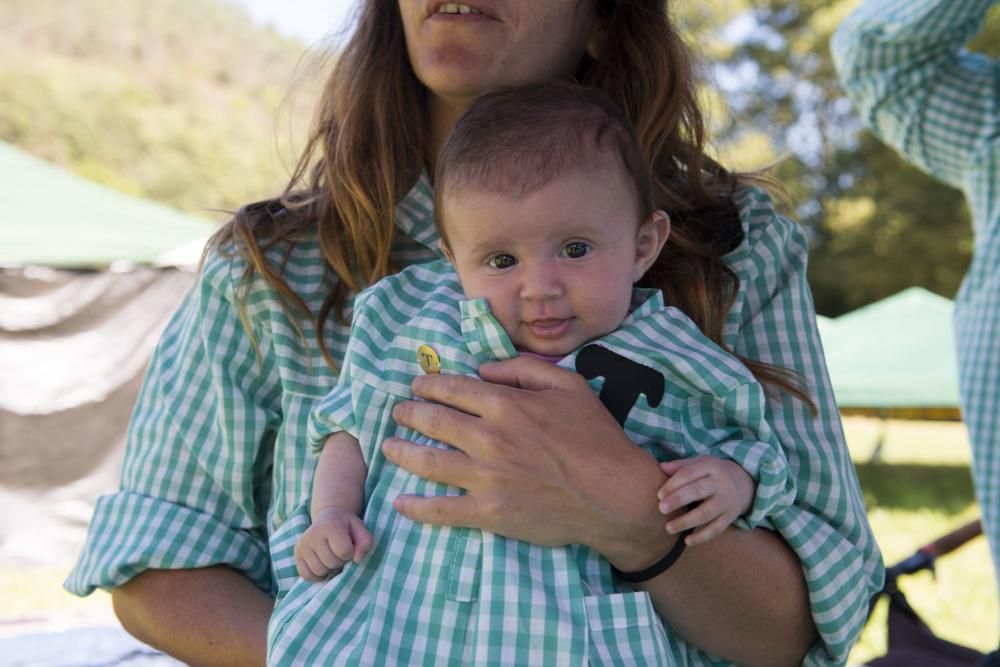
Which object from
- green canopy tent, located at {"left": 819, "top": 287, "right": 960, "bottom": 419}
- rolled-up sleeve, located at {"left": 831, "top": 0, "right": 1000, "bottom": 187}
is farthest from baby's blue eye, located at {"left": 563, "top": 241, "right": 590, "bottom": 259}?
green canopy tent, located at {"left": 819, "top": 287, "right": 960, "bottom": 419}

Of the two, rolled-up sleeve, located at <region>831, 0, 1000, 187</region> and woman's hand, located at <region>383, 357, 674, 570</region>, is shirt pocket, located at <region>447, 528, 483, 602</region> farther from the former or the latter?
rolled-up sleeve, located at <region>831, 0, 1000, 187</region>

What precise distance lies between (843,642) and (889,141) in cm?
295

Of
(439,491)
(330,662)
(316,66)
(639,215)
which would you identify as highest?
(316,66)

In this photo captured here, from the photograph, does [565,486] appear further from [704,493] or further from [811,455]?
[811,455]

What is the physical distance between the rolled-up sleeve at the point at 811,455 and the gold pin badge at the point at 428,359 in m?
0.53

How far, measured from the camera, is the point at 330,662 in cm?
141

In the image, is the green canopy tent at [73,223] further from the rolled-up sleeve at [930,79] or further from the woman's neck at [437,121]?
the woman's neck at [437,121]

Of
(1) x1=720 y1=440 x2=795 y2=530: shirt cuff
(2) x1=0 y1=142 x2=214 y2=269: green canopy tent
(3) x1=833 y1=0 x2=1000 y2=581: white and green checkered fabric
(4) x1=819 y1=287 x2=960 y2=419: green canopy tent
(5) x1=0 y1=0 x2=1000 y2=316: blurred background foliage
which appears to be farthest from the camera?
(5) x1=0 y1=0 x2=1000 y2=316: blurred background foliage

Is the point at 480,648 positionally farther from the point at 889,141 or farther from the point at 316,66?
the point at 889,141

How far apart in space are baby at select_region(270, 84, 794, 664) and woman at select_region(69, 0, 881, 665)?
5 centimetres

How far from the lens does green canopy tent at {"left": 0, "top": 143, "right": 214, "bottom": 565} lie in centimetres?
849

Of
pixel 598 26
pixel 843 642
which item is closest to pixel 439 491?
pixel 843 642

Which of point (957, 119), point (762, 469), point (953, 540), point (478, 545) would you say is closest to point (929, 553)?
point (953, 540)

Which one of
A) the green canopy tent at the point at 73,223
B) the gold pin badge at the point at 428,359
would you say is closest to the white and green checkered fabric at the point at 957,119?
the gold pin badge at the point at 428,359
